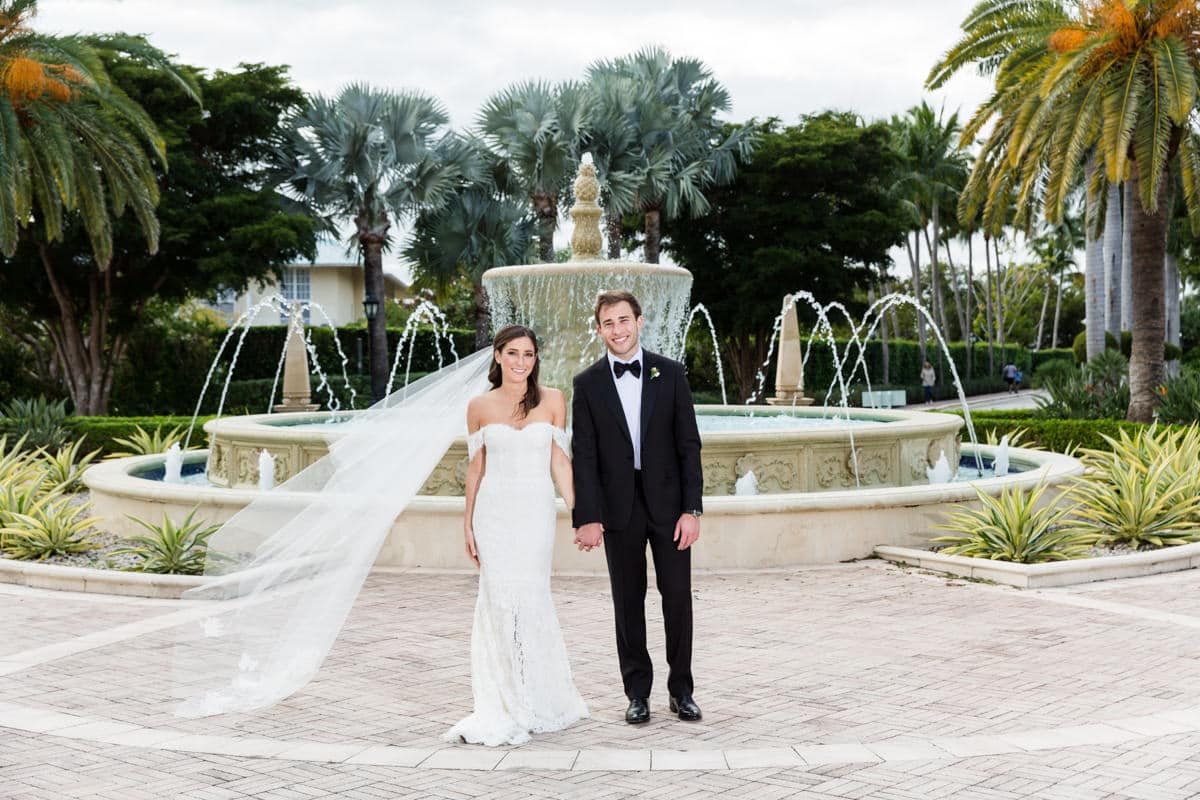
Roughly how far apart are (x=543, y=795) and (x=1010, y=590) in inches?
207

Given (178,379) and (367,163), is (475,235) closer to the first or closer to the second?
(367,163)

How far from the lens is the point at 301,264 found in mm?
57125

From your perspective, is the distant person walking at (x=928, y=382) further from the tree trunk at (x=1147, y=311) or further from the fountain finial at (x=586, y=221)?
the fountain finial at (x=586, y=221)

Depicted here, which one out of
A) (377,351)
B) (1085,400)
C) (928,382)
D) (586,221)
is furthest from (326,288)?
(586,221)

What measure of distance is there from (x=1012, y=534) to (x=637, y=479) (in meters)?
4.97

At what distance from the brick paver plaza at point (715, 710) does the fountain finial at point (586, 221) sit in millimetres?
6542

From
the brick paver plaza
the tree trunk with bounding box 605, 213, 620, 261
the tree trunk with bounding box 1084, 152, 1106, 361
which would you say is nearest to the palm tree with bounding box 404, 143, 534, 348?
the tree trunk with bounding box 605, 213, 620, 261

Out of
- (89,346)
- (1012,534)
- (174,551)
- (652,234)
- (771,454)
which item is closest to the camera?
(174,551)

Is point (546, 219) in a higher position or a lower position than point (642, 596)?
higher

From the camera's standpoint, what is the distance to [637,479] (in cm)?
552

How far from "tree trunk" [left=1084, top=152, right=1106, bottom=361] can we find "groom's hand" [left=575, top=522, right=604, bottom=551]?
21.3 m

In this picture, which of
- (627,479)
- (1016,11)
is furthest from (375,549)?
(1016,11)

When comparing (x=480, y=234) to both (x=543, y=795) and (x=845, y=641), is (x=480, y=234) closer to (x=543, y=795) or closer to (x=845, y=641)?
(x=845, y=641)

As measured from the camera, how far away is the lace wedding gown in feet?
17.6
